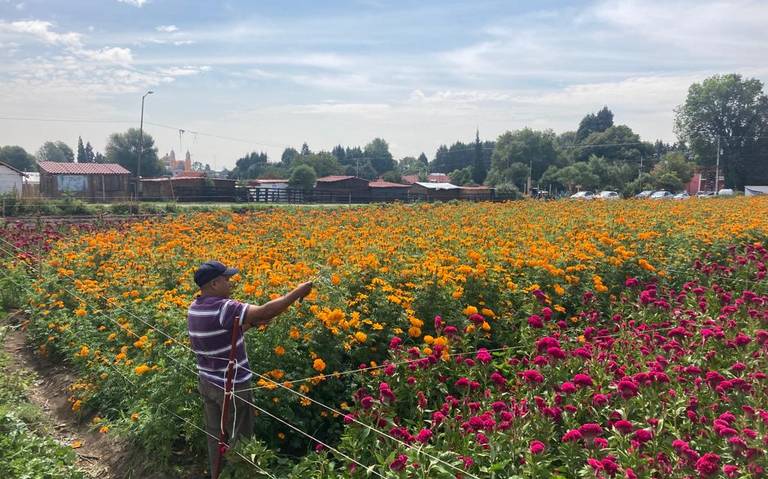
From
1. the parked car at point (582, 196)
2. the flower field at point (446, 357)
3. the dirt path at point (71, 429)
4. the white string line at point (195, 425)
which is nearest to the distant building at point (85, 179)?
the parked car at point (582, 196)

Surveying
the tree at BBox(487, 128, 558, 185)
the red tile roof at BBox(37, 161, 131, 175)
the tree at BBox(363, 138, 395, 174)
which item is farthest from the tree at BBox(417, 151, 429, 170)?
the red tile roof at BBox(37, 161, 131, 175)

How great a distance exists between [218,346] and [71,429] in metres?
2.92

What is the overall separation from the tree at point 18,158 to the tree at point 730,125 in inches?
4378

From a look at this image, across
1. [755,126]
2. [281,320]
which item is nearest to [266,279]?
[281,320]

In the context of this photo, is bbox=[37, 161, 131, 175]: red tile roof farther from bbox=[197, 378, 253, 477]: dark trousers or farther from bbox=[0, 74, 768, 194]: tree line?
bbox=[197, 378, 253, 477]: dark trousers

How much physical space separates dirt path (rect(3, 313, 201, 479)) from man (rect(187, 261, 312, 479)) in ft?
2.85

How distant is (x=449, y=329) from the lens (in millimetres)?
4668

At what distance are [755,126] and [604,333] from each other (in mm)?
92248

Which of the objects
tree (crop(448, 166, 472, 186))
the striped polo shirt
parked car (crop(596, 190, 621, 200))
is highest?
tree (crop(448, 166, 472, 186))

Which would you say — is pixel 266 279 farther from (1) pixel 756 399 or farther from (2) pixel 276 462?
(1) pixel 756 399

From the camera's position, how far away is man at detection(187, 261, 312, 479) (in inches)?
156

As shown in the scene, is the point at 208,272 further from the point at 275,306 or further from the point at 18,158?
the point at 18,158

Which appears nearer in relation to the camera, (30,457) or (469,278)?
(30,457)

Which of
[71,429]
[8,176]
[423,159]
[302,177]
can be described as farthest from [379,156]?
[71,429]
